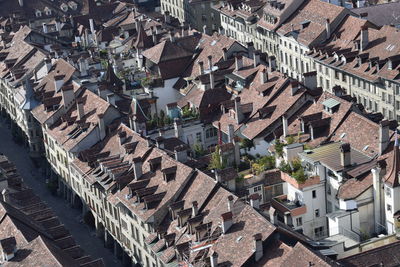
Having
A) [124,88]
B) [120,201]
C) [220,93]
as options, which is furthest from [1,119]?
[120,201]

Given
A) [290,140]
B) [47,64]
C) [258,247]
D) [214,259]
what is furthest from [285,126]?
[47,64]

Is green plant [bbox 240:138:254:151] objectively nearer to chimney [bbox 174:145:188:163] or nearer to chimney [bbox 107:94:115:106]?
chimney [bbox 174:145:188:163]

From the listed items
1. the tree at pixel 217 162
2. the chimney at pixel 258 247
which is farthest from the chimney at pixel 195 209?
the chimney at pixel 258 247

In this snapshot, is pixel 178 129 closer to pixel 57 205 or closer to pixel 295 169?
pixel 57 205

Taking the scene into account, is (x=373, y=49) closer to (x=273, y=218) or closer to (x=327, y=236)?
(x=327, y=236)

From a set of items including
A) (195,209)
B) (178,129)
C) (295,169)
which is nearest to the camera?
(195,209)

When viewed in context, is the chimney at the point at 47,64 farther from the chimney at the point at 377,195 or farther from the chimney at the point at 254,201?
the chimney at the point at 377,195

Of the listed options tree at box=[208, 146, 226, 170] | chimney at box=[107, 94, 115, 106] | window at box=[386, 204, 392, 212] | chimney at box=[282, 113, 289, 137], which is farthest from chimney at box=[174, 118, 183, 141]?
window at box=[386, 204, 392, 212]
